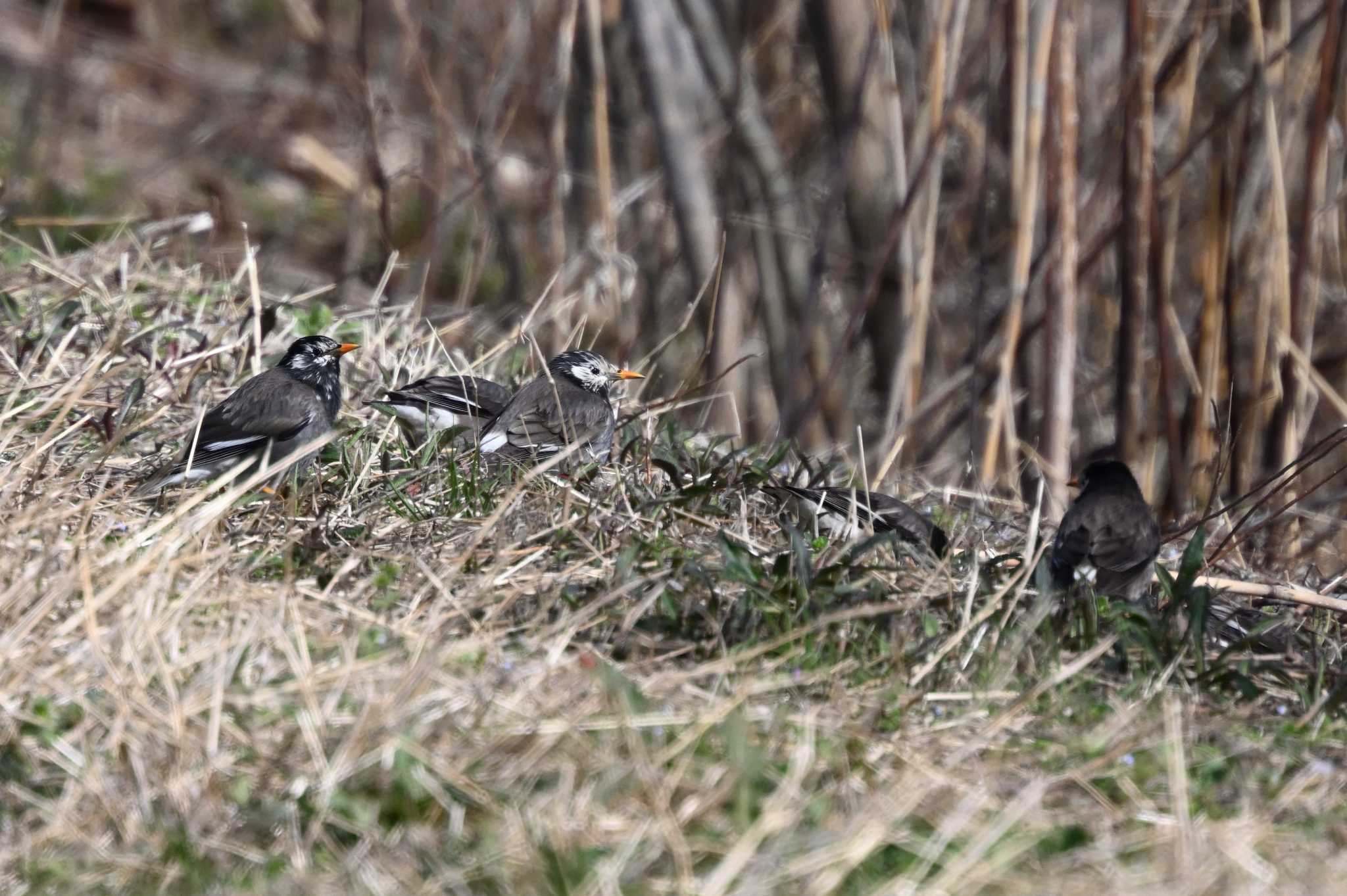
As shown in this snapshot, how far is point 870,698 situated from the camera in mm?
3350

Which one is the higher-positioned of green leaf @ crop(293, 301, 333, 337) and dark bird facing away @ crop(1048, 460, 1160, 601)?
dark bird facing away @ crop(1048, 460, 1160, 601)

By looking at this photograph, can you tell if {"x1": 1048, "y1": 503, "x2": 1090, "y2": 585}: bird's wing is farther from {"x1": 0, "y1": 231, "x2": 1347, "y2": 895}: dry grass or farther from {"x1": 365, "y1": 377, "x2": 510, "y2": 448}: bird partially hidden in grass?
{"x1": 365, "y1": 377, "x2": 510, "y2": 448}: bird partially hidden in grass

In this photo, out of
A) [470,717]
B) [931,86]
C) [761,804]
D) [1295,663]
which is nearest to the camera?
[761,804]

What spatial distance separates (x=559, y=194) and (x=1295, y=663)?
459 cm

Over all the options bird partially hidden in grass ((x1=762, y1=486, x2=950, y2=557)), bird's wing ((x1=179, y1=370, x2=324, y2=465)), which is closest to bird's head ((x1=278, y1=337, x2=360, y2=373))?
bird's wing ((x1=179, y1=370, x2=324, y2=465))

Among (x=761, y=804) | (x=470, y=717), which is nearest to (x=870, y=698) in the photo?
(x=761, y=804)

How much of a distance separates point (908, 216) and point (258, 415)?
2.99m

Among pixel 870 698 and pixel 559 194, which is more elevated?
pixel 870 698

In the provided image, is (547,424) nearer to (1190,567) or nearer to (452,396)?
(452,396)

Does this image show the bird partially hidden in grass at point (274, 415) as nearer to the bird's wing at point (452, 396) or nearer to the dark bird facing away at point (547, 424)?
the bird's wing at point (452, 396)

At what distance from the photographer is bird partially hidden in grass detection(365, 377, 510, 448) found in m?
4.96

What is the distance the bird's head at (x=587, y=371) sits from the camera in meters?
5.61

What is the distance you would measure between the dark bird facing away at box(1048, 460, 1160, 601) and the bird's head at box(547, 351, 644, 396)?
5.76 ft

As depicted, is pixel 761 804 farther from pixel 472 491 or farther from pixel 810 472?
pixel 810 472
